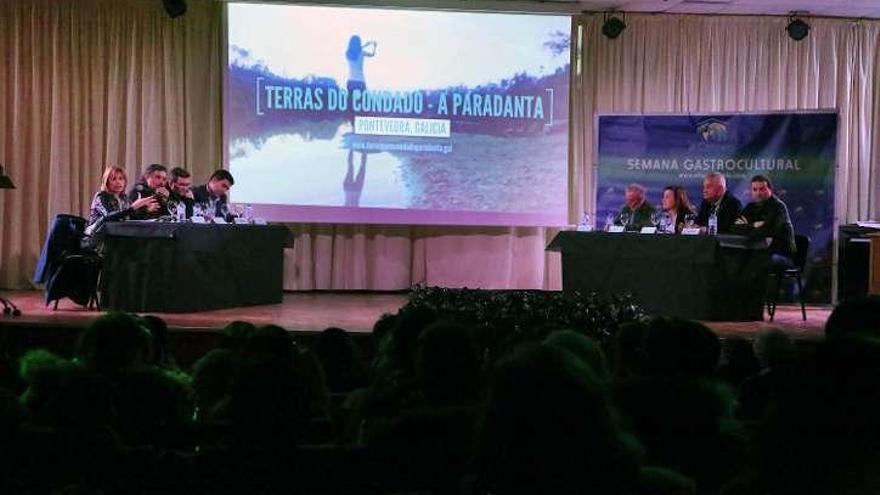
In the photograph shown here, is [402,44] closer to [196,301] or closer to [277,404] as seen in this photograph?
[196,301]

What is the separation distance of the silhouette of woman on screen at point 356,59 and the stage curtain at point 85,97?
1347 millimetres

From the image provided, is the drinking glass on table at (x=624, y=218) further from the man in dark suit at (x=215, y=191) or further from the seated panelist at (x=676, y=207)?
the man in dark suit at (x=215, y=191)

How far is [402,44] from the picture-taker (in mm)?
9070

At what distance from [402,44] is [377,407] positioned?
7.22m

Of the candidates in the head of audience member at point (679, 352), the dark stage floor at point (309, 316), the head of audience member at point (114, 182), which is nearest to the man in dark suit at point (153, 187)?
the head of audience member at point (114, 182)

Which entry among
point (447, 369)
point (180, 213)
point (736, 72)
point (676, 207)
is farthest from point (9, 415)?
point (736, 72)

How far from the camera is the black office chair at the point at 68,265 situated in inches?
271

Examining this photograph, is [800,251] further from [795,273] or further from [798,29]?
[798,29]

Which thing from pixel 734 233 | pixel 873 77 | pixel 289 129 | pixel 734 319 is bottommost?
pixel 734 319

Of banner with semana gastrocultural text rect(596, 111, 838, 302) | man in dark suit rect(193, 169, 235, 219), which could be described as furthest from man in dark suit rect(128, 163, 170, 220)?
banner with semana gastrocultural text rect(596, 111, 838, 302)

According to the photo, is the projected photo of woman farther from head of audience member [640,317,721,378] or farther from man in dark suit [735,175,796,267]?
head of audience member [640,317,721,378]

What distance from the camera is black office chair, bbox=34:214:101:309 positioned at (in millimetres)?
6879

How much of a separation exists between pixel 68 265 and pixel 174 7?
3002 millimetres

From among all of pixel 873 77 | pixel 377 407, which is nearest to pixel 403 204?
pixel 873 77
